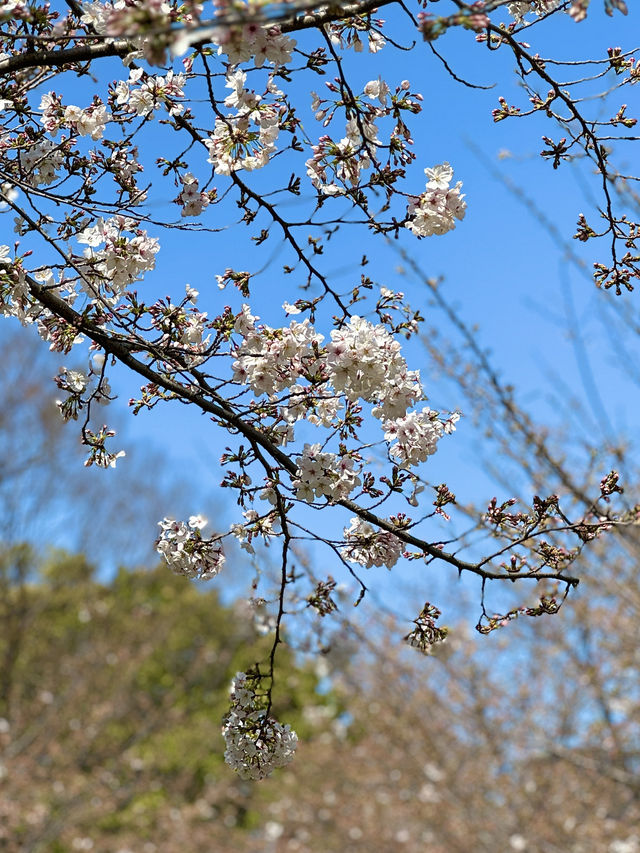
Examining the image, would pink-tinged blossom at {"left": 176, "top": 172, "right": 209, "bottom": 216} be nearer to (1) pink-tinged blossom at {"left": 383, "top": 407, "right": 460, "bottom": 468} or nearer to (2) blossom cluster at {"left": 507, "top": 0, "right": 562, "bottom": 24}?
(1) pink-tinged blossom at {"left": 383, "top": 407, "right": 460, "bottom": 468}

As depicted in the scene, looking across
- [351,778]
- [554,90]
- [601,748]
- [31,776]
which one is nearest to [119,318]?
[554,90]

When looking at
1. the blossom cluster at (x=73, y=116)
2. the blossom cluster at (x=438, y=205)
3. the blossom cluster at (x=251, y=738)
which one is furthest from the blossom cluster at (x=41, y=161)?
the blossom cluster at (x=251, y=738)

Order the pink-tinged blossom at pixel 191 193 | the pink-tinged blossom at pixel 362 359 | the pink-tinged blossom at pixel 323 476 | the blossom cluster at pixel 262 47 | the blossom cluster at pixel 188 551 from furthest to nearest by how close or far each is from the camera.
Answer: the pink-tinged blossom at pixel 191 193, the blossom cluster at pixel 188 551, the pink-tinged blossom at pixel 323 476, the pink-tinged blossom at pixel 362 359, the blossom cluster at pixel 262 47

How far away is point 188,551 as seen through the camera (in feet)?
8.18

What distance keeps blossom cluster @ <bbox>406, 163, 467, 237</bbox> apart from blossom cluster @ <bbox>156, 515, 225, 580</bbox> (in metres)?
1.10

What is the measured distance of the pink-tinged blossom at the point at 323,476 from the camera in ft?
7.48

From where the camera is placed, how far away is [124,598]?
18094 millimetres

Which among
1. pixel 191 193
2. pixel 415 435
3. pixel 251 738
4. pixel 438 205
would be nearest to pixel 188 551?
pixel 251 738

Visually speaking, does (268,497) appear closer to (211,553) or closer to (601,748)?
(211,553)

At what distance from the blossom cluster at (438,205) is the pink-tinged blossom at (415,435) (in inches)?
19.9

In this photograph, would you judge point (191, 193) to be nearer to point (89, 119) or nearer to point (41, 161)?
point (89, 119)

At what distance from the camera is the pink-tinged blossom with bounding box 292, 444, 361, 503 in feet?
7.48

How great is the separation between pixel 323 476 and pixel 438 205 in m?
0.80

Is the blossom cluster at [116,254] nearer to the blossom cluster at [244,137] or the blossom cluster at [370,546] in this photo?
the blossom cluster at [244,137]
